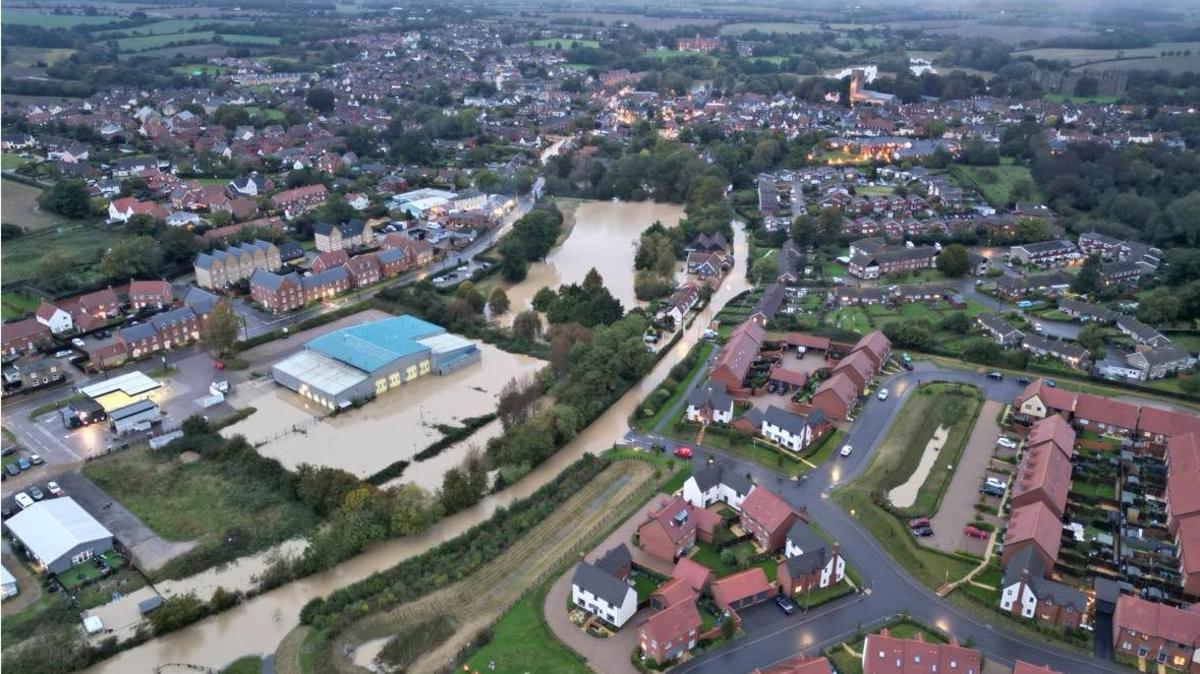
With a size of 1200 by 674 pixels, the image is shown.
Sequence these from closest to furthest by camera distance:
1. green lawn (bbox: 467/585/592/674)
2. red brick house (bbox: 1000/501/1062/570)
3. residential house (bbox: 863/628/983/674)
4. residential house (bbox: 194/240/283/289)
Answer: residential house (bbox: 863/628/983/674) < green lawn (bbox: 467/585/592/674) < red brick house (bbox: 1000/501/1062/570) < residential house (bbox: 194/240/283/289)

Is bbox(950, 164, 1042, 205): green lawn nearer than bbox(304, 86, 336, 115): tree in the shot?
Yes

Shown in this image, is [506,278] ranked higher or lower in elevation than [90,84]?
lower

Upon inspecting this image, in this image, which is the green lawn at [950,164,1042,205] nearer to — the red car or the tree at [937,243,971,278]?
the tree at [937,243,971,278]

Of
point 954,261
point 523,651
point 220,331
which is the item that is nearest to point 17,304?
point 220,331

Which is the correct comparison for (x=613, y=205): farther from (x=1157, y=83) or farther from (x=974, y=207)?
(x=1157, y=83)

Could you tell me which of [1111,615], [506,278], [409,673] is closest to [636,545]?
[409,673]

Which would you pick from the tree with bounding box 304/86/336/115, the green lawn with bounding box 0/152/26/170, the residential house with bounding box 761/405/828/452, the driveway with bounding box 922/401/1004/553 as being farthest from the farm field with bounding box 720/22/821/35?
the residential house with bounding box 761/405/828/452

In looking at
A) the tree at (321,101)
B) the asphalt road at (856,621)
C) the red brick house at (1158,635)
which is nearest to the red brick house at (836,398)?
the asphalt road at (856,621)
